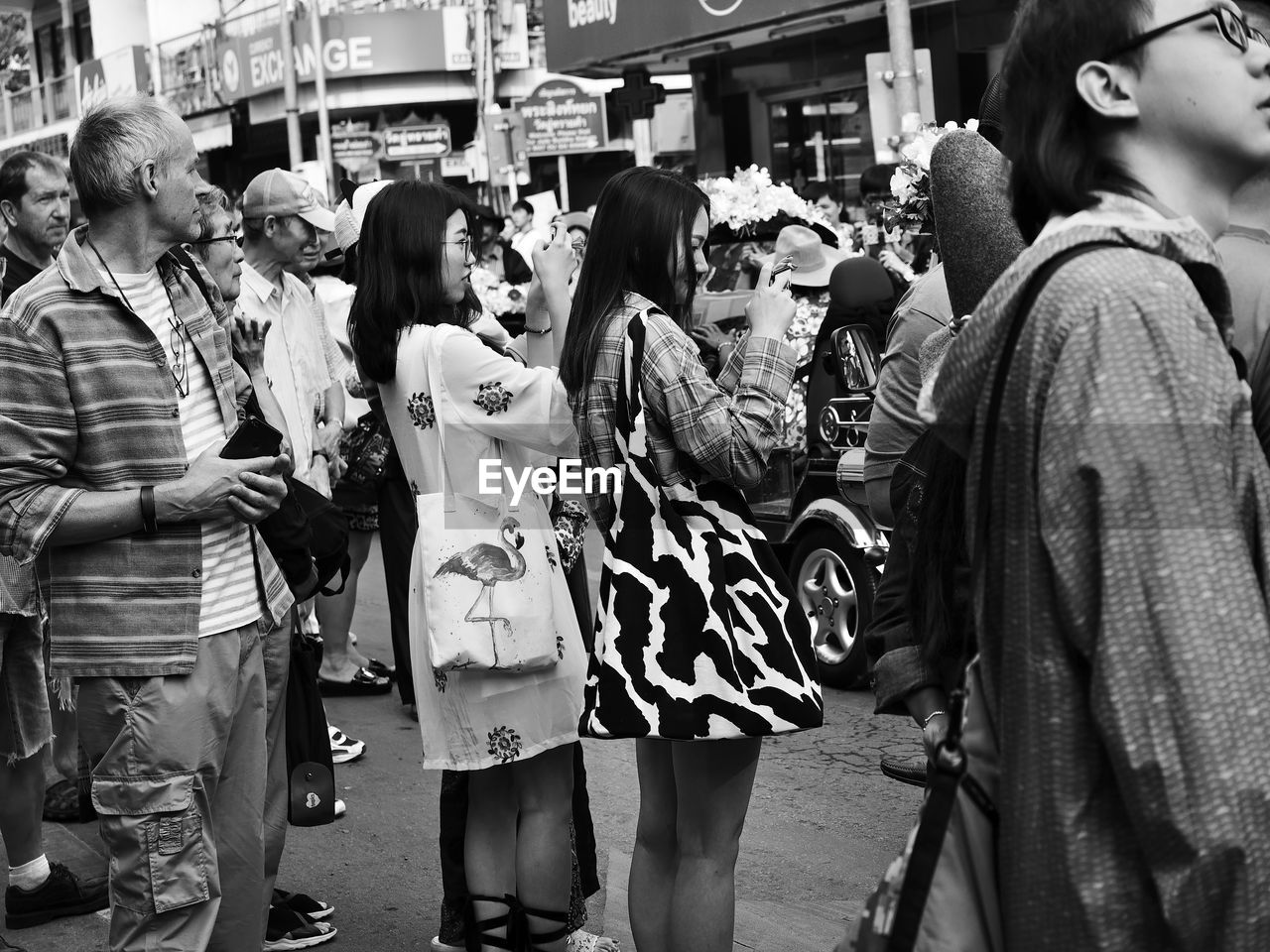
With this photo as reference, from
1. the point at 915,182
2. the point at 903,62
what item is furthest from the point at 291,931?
the point at 903,62

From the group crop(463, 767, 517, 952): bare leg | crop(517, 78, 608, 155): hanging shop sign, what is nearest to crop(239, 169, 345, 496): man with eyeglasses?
crop(463, 767, 517, 952): bare leg

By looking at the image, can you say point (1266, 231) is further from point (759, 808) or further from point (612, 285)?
point (759, 808)

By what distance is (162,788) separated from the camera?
2992 millimetres

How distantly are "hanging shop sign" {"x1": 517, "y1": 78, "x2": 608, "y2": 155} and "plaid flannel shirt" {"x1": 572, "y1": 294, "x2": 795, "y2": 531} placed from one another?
898 inches

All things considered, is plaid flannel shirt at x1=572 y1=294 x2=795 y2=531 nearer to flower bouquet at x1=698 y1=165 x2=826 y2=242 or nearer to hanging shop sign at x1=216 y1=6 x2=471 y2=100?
flower bouquet at x1=698 y1=165 x2=826 y2=242

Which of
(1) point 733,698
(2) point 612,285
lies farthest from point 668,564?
(2) point 612,285

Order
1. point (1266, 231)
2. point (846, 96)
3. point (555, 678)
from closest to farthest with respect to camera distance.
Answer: point (1266, 231) < point (555, 678) < point (846, 96)

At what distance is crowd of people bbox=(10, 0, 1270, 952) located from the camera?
1.44 metres

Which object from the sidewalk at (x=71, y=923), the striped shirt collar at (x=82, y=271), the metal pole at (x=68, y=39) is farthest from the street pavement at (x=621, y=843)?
the metal pole at (x=68, y=39)

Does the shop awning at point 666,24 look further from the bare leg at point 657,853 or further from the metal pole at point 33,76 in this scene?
the metal pole at point 33,76

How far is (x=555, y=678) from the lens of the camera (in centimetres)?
369

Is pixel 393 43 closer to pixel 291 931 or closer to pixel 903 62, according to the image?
pixel 903 62

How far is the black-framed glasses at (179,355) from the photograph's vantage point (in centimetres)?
313

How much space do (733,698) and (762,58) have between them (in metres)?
19.0
